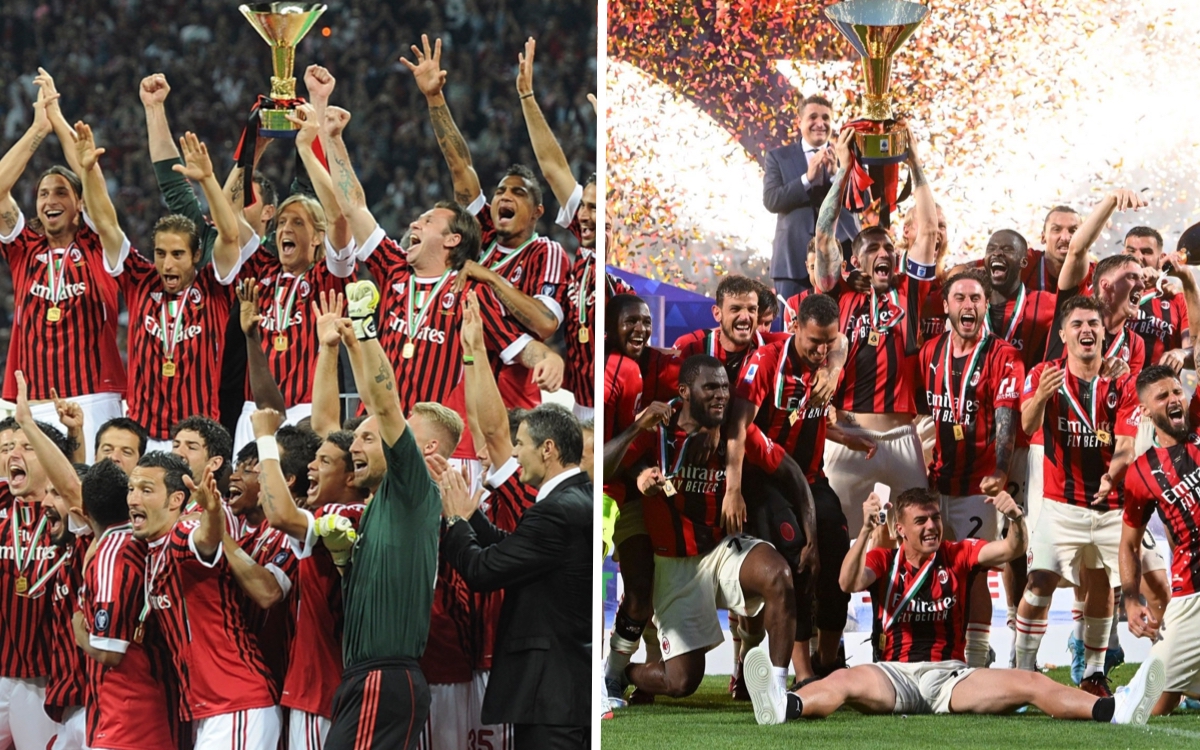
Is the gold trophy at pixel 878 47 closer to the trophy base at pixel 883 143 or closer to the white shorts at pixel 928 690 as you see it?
the trophy base at pixel 883 143

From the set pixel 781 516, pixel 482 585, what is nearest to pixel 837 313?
pixel 781 516

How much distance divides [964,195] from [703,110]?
85cm

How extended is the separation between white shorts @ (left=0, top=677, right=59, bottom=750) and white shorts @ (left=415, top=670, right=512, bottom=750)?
1162 mm

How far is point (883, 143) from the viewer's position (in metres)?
4.29

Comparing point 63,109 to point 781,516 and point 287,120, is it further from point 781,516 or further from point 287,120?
point 781,516

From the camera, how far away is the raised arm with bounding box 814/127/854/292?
431cm

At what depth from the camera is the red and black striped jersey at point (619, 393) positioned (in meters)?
4.30

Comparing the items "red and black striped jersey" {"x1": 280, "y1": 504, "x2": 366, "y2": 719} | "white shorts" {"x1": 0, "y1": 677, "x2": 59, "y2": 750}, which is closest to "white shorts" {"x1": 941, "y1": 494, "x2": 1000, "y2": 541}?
"red and black striped jersey" {"x1": 280, "y1": 504, "x2": 366, "y2": 719}

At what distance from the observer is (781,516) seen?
4.33 meters

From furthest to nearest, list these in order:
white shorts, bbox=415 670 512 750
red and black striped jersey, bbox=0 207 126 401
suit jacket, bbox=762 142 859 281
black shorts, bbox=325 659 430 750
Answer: suit jacket, bbox=762 142 859 281 < red and black striped jersey, bbox=0 207 126 401 < white shorts, bbox=415 670 512 750 < black shorts, bbox=325 659 430 750

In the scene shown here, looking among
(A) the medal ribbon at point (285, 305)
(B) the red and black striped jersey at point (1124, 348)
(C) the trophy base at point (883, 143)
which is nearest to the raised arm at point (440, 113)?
(A) the medal ribbon at point (285, 305)

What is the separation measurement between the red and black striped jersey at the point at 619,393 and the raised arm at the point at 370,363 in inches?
25.1

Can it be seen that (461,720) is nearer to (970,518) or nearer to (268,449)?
(268,449)

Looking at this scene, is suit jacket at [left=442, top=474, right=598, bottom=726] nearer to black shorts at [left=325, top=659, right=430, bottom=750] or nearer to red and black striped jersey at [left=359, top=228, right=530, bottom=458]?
black shorts at [left=325, top=659, right=430, bottom=750]
